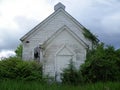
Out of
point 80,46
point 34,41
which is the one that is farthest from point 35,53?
point 80,46

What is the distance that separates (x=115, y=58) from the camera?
29.6 m

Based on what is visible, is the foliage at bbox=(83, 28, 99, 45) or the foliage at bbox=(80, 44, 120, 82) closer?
the foliage at bbox=(80, 44, 120, 82)

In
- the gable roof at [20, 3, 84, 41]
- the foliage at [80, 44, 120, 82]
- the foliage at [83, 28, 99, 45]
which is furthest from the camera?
the foliage at [83, 28, 99, 45]

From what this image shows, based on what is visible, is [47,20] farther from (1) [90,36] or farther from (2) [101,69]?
(2) [101,69]

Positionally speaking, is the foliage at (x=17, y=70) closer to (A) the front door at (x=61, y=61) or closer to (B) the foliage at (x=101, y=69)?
(B) the foliage at (x=101, y=69)

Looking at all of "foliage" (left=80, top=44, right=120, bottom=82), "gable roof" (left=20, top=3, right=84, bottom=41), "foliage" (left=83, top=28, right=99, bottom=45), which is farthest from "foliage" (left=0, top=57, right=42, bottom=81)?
"foliage" (left=83, top=28, right=99, bottom=45)

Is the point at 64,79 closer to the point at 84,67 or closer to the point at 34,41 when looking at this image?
the point at 84,67

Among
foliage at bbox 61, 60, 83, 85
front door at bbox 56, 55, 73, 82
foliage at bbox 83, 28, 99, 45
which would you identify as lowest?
foliage at bbox 61, 60, 83, 85

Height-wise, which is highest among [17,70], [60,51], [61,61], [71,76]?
[60,51]

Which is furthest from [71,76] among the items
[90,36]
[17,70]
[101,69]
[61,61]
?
[90,36]

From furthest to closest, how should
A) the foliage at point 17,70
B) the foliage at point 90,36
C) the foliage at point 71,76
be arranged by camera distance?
the foliage at point 90,36 → the foliage at point 17,70 → the foliage at point 71,76

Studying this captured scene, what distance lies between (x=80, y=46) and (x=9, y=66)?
843 cm

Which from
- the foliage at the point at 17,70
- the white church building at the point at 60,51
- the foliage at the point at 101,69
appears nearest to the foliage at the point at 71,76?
the foliage at the point at 101,69

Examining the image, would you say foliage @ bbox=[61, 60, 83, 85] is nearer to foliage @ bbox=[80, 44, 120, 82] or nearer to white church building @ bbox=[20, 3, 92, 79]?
foliage @ bbox=[80, 44, 120, 82]
